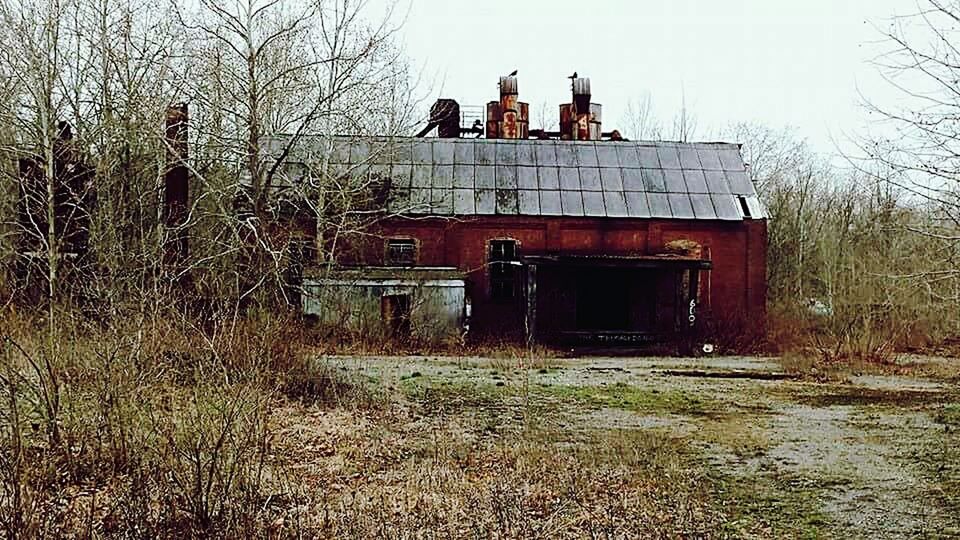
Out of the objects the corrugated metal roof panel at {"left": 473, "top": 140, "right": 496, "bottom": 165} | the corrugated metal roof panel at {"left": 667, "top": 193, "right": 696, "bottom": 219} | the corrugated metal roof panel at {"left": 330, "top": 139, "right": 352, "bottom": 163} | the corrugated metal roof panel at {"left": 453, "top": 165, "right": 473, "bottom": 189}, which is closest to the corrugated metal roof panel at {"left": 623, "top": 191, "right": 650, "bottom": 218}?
the corrugated metal roof panel at {"left": 667, "top": 193, "right": 696, "bottom": 219}

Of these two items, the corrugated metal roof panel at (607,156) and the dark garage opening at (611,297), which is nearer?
the dark garage opening at (611,297)

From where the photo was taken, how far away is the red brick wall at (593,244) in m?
24.8

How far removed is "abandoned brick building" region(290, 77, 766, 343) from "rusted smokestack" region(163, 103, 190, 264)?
3.29 metres

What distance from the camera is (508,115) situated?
29062mm

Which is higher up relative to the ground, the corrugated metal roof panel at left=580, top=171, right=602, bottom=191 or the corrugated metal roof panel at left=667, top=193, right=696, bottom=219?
the corrugated metal roof panel at left=580, top=171, right=602, bottom=191

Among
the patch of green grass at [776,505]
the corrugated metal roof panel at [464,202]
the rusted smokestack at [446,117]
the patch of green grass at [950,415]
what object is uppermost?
the rusted smokestack at [446,117]

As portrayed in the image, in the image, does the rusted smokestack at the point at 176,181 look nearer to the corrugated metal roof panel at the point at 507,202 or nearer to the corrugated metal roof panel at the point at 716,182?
the corrugated metal roof panel at the point at 507,202

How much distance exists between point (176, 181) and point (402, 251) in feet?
19.1

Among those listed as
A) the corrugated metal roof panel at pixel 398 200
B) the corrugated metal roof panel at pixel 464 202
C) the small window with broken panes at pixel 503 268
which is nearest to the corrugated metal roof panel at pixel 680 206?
the small window with broken panes at pixel 503 268

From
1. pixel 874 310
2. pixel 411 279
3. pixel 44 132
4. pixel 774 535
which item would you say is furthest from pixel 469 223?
pixel 774 535

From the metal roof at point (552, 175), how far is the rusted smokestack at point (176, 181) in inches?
135

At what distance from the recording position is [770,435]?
443 inches

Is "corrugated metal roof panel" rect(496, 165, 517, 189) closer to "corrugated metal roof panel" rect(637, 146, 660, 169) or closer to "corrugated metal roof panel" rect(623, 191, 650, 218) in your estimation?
"corrugated metal roof panel" rect(623, 191, 650, 218)

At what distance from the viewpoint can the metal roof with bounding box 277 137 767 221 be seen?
25.1 metres
